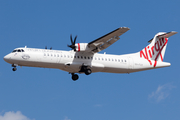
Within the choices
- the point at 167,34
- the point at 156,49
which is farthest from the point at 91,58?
the point at 167,34

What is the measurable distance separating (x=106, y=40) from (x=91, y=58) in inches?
81.3

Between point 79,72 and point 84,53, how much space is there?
1.79 meters

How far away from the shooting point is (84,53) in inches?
1022

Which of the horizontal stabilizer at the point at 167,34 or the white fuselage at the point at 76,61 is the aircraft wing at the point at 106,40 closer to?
the white fuselage at the point at 76,61

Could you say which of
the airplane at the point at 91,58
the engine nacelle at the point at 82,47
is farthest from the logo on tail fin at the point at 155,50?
the engine nacelle at the point at 82,47

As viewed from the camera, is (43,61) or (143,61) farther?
(143,61)

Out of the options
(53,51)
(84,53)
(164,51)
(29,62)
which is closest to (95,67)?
(84,53)

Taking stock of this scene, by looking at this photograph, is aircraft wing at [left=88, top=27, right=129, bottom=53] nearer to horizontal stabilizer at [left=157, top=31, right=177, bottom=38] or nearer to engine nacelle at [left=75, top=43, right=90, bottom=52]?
engine nacelle at [left=75, top=43, right=90, bottom=52]

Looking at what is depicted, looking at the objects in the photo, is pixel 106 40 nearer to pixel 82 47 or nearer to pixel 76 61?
pixel 82 47

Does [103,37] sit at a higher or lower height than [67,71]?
higher

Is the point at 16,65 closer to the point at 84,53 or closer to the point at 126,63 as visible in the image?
the point at 84,53

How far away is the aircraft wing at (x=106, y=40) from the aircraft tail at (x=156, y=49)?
174 inches

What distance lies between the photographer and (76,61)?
2555cm

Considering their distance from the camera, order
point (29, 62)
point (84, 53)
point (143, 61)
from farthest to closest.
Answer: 1. point (143, 61)
2. point (84, 53)
3. point (29, 62)
